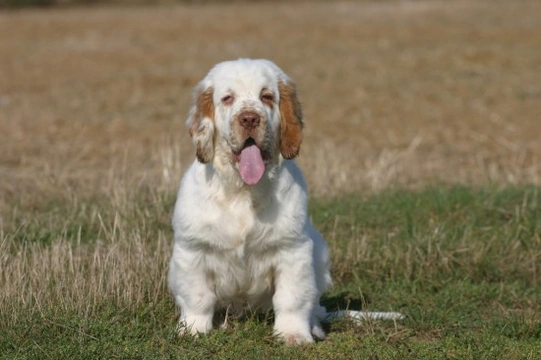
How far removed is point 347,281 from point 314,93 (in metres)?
11.3

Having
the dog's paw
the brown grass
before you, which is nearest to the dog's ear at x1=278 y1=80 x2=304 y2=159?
the dog's paw

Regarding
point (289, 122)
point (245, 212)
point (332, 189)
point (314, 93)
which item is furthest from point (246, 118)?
point (314, 93)

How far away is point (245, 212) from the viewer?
245 inches

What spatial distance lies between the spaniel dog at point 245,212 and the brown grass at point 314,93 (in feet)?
10.0

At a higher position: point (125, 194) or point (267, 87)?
point (267, 87)

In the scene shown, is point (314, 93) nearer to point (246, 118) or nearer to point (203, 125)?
point (203, 125)

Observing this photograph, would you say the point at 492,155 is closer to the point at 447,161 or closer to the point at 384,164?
the point at 447,161

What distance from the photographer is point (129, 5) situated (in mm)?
47562

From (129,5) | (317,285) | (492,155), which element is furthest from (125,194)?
(129,5)

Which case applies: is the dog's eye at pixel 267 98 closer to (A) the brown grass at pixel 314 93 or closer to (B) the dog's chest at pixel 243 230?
(B) the dog's chest at pixel 243 230

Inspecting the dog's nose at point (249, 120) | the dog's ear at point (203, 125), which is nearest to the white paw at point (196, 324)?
the dog's ear at point (203, 125)

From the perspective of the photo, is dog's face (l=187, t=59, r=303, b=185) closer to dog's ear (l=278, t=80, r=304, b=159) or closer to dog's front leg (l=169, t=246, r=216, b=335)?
dog's ear (l=278, t=80, r=304, b=159)

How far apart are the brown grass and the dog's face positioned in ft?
10.2

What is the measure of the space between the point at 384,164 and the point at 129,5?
38090 mm
